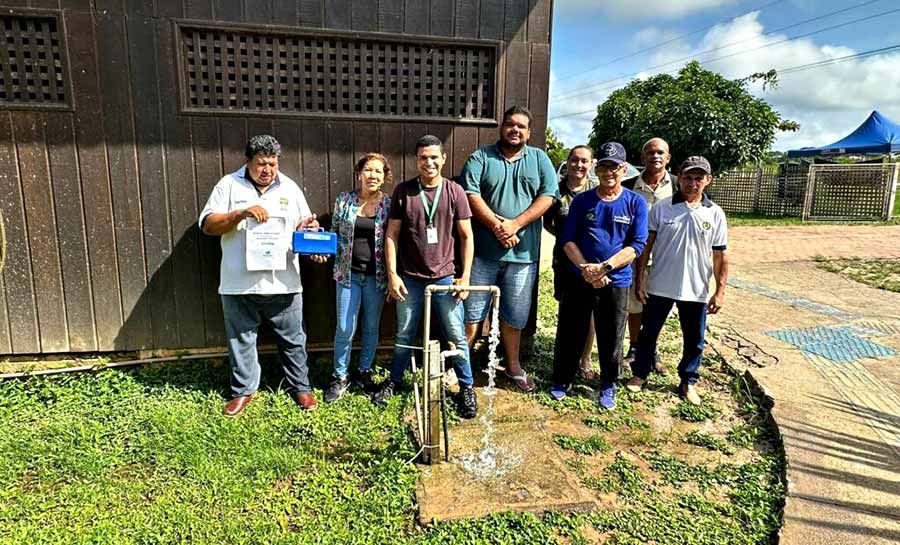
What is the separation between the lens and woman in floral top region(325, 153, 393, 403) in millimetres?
3096

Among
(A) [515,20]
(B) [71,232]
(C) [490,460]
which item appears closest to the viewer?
(C) [490,460]

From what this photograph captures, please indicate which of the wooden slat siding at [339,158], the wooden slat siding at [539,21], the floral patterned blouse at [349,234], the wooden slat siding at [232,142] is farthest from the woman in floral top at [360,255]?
the wooden slat siding at [539,21]

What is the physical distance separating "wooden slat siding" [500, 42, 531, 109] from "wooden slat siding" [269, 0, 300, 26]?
1.33 m

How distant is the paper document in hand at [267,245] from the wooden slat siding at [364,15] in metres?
1.33

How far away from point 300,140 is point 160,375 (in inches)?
68.5

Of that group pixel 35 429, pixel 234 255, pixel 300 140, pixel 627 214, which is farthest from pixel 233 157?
pixel 627 214

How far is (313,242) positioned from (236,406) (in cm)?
103

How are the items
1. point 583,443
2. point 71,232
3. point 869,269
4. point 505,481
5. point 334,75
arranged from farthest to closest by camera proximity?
1. point 869,269
2. point 334,75
3. point 71,232
4. point 583,443
5. point 505,481

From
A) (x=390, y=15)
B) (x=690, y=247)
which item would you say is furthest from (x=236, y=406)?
(x=690, y=247)

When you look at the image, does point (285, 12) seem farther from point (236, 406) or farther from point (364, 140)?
point (236, 406)

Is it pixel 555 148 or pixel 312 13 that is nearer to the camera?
pixel 312 13

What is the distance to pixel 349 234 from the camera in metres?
3.10

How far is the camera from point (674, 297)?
3180 mm

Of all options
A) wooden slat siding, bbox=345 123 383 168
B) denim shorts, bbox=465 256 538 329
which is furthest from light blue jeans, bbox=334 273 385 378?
wooden slat siding, bbox=345 123 383 168
